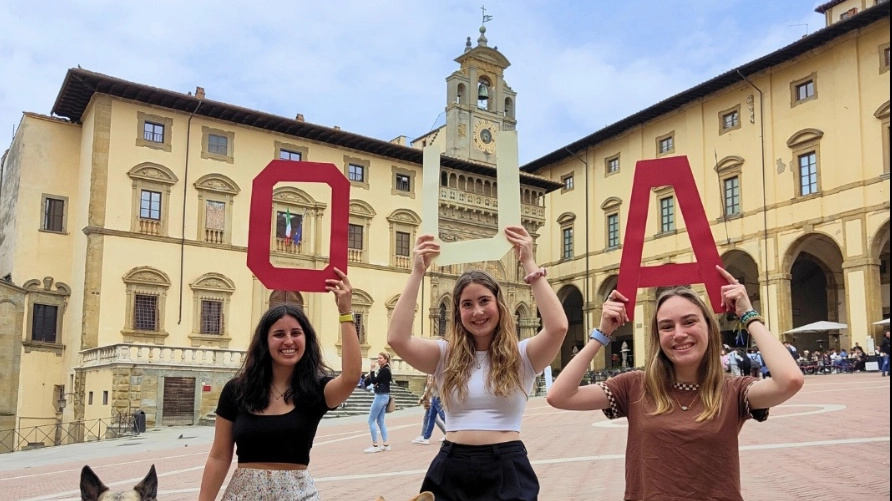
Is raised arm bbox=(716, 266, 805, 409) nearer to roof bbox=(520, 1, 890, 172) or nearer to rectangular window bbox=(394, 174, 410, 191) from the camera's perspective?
roof bbox=(520, 1, 890, 172)

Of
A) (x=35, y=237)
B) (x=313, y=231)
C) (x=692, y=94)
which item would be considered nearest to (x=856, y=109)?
(x=692, y=94)

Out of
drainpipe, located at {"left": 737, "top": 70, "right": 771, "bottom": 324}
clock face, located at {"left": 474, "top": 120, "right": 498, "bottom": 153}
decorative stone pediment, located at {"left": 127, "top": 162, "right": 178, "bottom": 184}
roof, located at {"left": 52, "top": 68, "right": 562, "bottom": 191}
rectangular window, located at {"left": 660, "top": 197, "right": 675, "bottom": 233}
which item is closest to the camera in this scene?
roof, located at {"left": 52, "top": 68, "right": 562, "bottom": 191}

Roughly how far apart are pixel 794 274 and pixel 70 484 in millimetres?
40354

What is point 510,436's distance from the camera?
3508 mm

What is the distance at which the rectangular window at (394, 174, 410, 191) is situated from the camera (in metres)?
42.7

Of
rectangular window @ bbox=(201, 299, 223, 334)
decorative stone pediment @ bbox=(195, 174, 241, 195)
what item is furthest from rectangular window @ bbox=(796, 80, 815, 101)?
rectangular window @ bbox=(201, 299, 223, 334)

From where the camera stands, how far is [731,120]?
40781 mm

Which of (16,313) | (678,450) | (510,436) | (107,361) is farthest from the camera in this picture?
(16,313)

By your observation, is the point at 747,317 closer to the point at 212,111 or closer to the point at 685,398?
the point at 685,398

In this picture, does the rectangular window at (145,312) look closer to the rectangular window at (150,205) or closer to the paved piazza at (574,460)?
the rectangular window at (150,205)

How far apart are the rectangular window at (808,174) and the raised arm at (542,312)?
36.3m

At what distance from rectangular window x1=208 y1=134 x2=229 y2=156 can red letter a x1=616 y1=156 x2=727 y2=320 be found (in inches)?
1382

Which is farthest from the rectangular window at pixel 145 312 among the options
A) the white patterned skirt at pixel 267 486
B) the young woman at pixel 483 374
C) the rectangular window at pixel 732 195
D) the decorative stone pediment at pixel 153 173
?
the young woman at pixel 483 374

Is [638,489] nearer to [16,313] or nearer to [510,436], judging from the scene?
[510,436]
